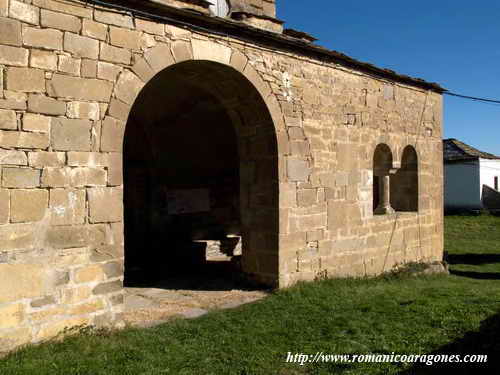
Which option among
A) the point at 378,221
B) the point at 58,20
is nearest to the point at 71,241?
the point at 58,20

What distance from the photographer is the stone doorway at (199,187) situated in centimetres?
573

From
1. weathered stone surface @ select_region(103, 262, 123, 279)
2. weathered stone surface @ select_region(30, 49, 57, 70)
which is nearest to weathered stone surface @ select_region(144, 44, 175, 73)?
weathered stone surface @ select_region(30, 49, 57, 70)

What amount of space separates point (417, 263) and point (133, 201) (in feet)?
18.4

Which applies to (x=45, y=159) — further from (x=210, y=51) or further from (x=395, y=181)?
(x=395, y=181)

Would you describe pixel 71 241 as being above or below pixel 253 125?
below

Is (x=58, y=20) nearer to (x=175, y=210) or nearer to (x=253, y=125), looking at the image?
(x=253, y=125)

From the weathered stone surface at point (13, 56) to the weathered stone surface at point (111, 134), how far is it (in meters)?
0.84

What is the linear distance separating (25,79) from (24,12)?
575 millimetres

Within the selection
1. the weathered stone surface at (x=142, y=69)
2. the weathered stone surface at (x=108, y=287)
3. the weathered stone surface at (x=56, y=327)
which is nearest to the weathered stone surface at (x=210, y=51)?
the weathered stone surface at (x=142, y=69)

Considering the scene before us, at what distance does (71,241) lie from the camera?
12.8 ft

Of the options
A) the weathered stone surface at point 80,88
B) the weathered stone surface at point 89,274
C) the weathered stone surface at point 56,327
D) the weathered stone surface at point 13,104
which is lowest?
the weathered stone surface at point 56,327

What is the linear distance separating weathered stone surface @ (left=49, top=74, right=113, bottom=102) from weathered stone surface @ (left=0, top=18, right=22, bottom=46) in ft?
1.31

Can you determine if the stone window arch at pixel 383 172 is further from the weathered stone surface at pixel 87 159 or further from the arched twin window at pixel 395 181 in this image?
the weathered stone surface at pixel 87 159

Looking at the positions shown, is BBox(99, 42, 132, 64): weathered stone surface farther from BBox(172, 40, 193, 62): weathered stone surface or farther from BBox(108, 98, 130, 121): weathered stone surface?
BBox(172, 40, 193, 62): weathered stone surface
